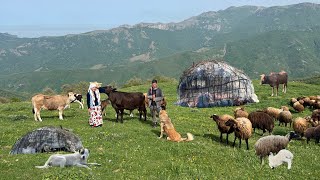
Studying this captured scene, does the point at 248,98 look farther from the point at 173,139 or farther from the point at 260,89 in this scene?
the point at 173,139

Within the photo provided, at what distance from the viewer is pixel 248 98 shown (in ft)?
145

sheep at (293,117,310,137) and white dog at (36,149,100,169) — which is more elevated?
white dog at (36,149,100,169)

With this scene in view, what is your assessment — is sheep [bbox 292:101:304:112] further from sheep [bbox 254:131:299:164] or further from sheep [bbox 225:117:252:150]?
sheep [bbox 254:131:299:164]

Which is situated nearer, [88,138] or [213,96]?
[88,138]

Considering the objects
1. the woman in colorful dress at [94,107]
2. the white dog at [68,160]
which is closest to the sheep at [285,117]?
the woman in colorful dress at [94,107]

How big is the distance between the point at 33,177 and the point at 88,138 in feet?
25.9

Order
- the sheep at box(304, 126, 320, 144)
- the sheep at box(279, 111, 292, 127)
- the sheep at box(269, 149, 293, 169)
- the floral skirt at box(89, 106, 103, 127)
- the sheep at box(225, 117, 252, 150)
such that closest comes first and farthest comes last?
the sheep at box(269, 149, 293, 169), the sheep at box(225, 117, 252, 150), the floral skirt at box(89, 106, 103, 127), the sheep at box(304, 126, 320, 144), the sheep at box(279, 111, 292, 127)

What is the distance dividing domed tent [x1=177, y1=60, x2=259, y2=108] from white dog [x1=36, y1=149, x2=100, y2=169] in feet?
98.2

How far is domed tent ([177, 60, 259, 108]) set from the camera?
1742 inches

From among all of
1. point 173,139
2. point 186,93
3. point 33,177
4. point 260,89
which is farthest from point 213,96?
point 33,177

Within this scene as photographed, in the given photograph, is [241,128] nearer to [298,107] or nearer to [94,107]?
[94,107]

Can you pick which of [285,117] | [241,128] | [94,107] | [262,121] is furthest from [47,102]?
[285,117]

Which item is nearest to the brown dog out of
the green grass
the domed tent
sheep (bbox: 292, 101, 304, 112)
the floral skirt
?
the green grass

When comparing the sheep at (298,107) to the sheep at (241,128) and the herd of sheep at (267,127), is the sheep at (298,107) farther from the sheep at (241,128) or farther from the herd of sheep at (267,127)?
the sheep at (241,128)
